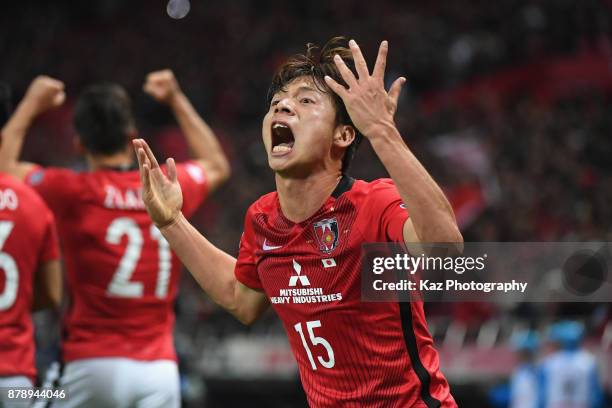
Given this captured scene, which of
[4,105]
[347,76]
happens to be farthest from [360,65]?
[4,105]

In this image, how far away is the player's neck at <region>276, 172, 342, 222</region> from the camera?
3494 mm

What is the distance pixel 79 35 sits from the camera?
75.6 ft

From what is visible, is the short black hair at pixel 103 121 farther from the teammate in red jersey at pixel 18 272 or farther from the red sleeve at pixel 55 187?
the teammate in red jersey at pixel 18 272

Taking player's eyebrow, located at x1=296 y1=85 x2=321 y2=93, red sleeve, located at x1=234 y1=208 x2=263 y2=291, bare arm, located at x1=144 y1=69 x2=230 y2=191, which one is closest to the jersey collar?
Result: player's eyebrow, located at x1=296 y1=85 x2=321 y2=93

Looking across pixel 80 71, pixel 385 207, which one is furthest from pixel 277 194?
pixel 80 71

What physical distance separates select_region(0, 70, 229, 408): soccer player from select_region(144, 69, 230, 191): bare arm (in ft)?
1.35

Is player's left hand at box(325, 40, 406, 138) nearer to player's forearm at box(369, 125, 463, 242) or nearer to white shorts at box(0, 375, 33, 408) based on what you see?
player's forearm at box(369, 125, 463, 242)

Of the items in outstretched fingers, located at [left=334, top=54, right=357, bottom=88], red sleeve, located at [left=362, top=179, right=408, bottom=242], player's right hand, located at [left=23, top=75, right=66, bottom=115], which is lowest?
red sleeve, located at [left=362, top=179, right=408, bottom=242]

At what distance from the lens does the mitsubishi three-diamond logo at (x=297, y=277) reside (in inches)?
134

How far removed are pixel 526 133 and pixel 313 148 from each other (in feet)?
34.8

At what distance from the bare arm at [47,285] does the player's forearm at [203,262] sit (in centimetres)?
148

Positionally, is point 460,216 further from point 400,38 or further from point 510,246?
point 400,38

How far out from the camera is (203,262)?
3.81 meters

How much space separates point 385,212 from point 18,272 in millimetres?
2286
